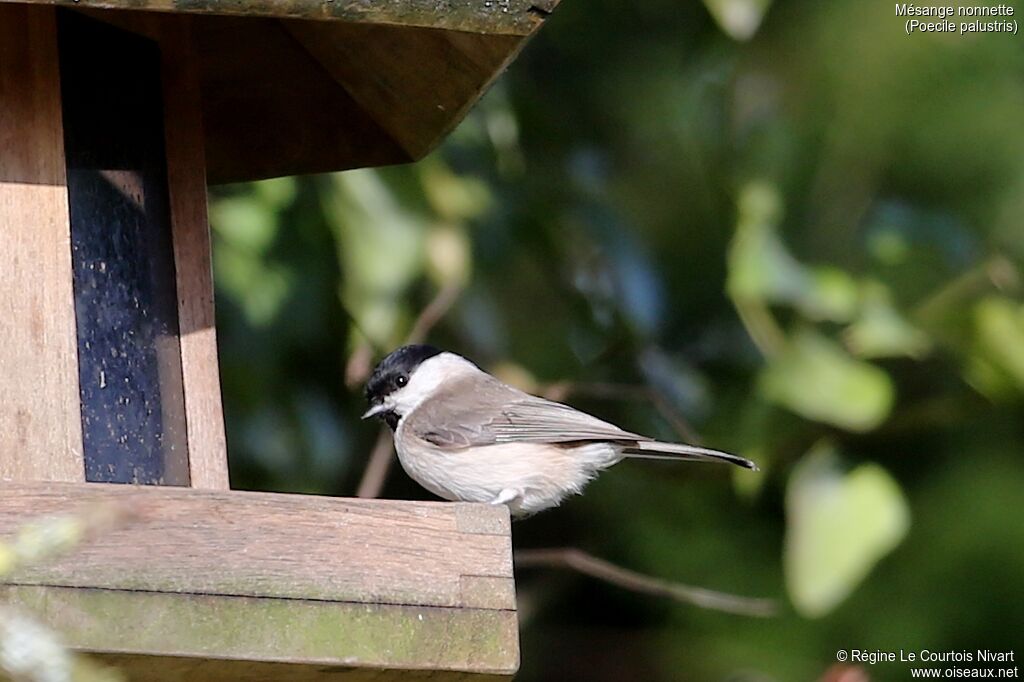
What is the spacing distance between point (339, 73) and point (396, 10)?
68 centimetres

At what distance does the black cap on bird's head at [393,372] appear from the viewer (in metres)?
3.21

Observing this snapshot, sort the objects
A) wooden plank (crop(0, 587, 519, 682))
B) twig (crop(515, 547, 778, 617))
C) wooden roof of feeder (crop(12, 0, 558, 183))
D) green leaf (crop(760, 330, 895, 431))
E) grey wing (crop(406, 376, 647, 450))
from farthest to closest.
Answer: twig (crop(515, 547, 778, 617)) < green leaf (crop(760, 330, 895, 431)) < grey wing (crop(406, 376, 647, 450)) < wooden roof of feeder (crop(12, 0, 558, 183)) < wooden plank (crop(0, 587, 519, 682))

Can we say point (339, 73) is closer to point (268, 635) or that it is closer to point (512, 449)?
point (512, 449)

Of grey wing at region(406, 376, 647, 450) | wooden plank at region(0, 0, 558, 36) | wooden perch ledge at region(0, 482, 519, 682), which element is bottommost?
wooden perch ledge at region(0, 482, 519, 682)

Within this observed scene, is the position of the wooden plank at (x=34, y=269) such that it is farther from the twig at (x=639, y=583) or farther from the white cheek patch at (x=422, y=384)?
the twig at (x=639, y=583)

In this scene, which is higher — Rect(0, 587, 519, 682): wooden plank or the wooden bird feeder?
the wooden bird feeder

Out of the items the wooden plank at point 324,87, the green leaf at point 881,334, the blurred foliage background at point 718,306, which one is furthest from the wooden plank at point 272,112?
the green leaf at point 881,334

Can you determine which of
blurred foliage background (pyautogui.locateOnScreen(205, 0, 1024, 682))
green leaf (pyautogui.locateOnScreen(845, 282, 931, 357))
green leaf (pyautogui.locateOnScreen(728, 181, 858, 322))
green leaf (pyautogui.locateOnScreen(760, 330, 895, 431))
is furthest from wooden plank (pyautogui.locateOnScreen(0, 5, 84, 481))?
green leaf (pyautogui.locateOnScreen(845, 282, 931, 357))

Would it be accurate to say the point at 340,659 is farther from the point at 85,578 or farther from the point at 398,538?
the point at 85,578

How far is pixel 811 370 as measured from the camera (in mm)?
→ 3154

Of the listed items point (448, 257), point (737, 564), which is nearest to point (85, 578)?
point (448, 257)

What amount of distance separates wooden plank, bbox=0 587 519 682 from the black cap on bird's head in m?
1.41

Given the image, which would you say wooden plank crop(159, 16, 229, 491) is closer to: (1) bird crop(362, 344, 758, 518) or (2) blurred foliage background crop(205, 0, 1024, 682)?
(1) bird crop(362, 344, 758, 518)

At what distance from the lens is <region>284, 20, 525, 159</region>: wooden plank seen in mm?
2189
